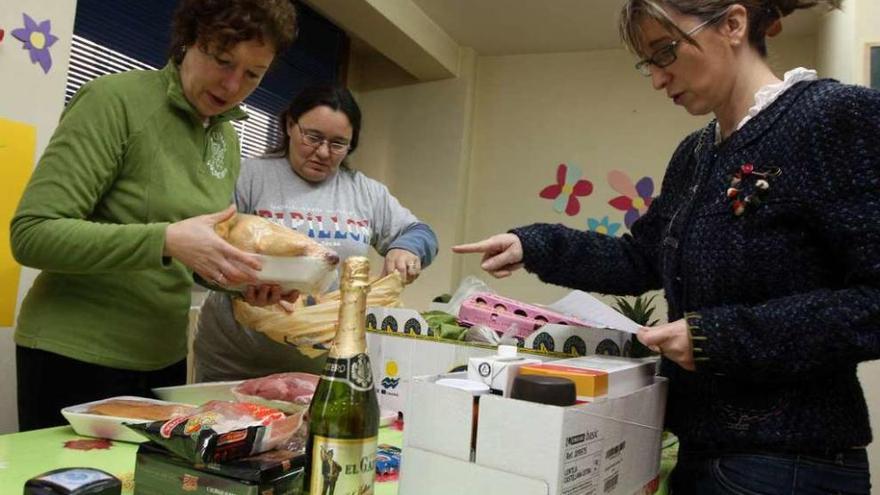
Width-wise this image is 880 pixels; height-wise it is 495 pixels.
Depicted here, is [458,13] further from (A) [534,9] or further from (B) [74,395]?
(B) [74,395]

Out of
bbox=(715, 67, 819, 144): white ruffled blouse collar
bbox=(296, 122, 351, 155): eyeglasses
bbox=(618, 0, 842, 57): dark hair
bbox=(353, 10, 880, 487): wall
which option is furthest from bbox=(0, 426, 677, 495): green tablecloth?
bbox=(353, 10, 880, 487): wall

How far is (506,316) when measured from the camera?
3.51 feet

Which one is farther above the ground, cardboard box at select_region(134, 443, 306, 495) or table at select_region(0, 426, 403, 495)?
cardboard box at select_region(134, 443, 306, 495)

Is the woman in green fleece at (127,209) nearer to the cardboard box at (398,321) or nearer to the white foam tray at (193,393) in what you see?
the white foam tray at (193,393)

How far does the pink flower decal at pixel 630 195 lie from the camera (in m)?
3.33

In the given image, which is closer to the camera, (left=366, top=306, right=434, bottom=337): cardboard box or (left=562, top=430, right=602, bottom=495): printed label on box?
(left=562, top=430, right=602, bottom=495): printed label on box

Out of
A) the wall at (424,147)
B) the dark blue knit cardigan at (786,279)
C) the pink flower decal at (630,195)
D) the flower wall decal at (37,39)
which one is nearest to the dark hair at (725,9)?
the dark blue knit cardigan at (786,279)

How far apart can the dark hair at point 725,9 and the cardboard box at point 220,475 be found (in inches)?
27.9

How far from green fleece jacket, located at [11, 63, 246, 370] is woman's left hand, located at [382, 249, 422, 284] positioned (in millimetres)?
402

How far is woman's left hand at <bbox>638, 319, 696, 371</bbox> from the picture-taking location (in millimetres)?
A: 749

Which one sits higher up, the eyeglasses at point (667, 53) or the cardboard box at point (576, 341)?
the eyeglasses at point (667, 53)

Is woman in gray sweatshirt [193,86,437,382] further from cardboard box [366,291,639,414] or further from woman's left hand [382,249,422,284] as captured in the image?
cardboard box [366,291,639,414]

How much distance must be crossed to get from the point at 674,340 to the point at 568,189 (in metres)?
2.80

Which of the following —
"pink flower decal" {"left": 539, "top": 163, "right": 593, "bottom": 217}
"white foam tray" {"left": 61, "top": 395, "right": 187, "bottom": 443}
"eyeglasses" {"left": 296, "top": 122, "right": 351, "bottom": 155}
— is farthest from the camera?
"pink flower decal" {"left": 539, "top": 163, "right": 593, "bottom": 217}
